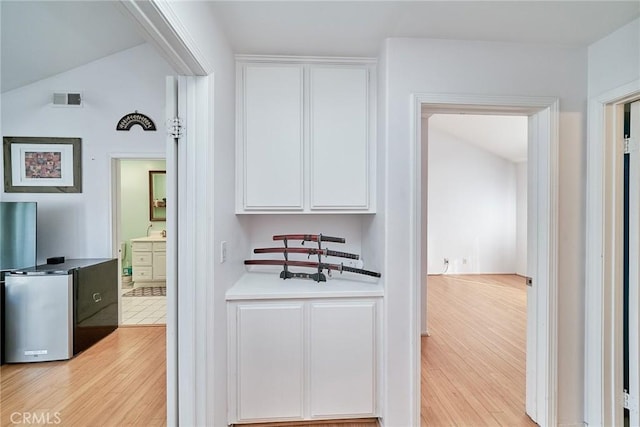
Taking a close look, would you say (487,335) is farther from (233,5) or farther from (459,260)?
(233,5)

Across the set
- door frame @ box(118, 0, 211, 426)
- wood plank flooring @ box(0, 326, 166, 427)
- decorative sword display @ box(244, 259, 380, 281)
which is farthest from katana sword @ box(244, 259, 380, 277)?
wood plank flooring @ box(0, 326, 166, 427)

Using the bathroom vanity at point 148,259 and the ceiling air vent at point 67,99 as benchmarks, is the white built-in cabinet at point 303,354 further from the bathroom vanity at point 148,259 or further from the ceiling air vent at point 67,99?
the bathroom vanity at point 148,259

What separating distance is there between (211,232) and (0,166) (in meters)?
3.44

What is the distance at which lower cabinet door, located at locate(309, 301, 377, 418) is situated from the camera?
1756 millimetres

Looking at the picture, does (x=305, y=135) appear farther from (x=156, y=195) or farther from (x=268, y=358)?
(x=156, y=195)

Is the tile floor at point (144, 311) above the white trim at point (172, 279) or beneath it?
beneath

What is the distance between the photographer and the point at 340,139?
1963 mm

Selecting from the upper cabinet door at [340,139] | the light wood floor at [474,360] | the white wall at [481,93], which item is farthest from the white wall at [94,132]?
the light wood floor at [474,360]

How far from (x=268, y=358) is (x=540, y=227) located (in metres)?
1.93

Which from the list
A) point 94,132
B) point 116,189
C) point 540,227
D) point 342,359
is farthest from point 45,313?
point 540,227

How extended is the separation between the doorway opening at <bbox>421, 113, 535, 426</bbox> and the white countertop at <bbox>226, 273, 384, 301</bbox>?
1093 mm

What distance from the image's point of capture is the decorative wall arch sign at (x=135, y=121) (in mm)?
3201

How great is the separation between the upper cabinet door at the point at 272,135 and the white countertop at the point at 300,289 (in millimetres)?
529

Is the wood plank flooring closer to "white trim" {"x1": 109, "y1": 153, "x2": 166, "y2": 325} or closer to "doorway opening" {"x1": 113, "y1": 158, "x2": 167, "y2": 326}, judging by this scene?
"doorway opening" {"x1": 113, "y1": 158, "x2": 167, "y2": 326}
